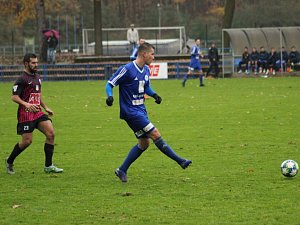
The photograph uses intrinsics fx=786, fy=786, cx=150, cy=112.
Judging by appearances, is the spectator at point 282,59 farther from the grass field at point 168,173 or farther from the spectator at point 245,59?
the grass field at point 168,173

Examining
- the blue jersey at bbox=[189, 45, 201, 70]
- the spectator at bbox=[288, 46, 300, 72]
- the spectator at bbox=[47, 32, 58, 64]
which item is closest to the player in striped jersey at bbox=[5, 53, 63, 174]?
the blue jersey at bbox=[189, 45, 201, 70]

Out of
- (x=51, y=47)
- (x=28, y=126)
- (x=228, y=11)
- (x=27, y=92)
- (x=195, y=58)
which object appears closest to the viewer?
(x=28, y=126)

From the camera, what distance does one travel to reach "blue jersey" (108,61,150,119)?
33.3 feet

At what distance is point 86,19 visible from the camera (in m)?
68.6

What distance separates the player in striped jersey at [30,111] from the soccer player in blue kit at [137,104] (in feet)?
4.31

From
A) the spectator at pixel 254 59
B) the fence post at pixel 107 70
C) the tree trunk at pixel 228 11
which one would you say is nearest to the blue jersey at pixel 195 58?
the spectator at pixel 254 59

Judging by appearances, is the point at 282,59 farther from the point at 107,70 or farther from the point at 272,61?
the point at 107,70

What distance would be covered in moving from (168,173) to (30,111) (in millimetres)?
2087

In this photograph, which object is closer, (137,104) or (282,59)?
(137,104)

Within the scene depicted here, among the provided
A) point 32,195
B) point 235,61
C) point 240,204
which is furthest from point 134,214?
point 235,61

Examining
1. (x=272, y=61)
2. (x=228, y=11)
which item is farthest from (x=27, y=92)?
(x=228, y=11)

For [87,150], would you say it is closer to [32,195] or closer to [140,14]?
[32,195]

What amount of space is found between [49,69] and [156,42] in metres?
7.91

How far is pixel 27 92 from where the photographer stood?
11.1 m
